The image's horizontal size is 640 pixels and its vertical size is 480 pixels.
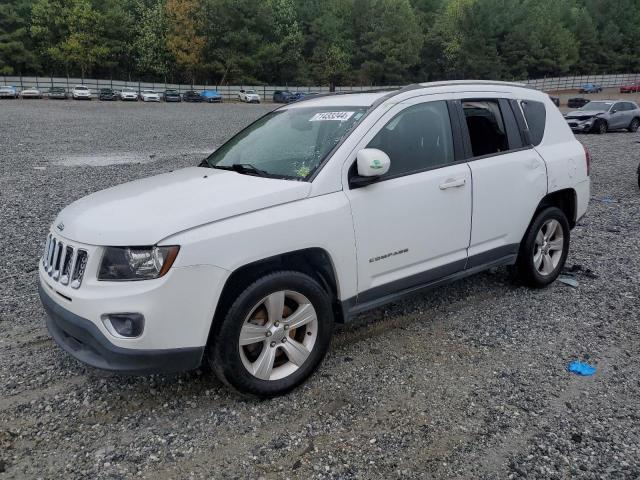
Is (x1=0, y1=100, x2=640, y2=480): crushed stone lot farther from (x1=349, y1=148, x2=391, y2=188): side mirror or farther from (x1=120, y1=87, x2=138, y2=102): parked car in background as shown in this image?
(x1=120, y1=87, x2=138, y2=102): parked car in background

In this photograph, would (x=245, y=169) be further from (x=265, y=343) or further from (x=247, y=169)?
(x=265, y=343)

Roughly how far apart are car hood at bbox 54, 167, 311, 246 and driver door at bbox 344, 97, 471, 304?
21.8 inches

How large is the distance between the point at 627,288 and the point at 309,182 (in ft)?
12.1

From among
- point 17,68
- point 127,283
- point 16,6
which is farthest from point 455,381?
point 16,6

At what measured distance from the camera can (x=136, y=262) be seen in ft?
9.47

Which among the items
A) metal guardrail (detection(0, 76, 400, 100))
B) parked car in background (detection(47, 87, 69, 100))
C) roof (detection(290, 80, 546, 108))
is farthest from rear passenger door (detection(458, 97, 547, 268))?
metal guardrail (detection(0, 76, 400, 100))

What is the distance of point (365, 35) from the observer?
3009 inches

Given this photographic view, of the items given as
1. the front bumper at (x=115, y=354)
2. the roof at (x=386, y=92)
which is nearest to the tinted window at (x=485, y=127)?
the roof at (x=386, y=92)

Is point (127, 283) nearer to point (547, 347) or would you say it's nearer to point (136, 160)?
point (547, 347)

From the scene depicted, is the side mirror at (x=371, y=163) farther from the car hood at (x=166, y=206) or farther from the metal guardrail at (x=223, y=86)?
the metal guardrail at (x=223, y=86)

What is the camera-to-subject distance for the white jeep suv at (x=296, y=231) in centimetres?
290

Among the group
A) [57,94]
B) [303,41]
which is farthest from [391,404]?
[303,41]

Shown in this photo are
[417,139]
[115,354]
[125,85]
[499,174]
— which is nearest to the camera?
[115,354]

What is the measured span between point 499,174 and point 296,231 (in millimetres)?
2044
